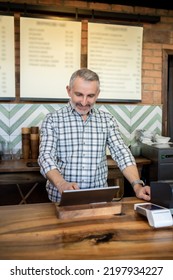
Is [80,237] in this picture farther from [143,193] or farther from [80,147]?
[80,147]

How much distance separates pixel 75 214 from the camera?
1.39m

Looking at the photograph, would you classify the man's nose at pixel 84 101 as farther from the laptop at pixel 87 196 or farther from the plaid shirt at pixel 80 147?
the laptop at pixel 87 196

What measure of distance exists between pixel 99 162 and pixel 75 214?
0.70 meters

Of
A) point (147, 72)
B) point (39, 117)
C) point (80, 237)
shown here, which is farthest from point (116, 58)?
point (80, 237)

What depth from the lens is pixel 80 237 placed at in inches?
46.2

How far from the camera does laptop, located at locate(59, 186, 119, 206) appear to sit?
1333 millimetres

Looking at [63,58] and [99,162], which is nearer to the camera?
[99,162]

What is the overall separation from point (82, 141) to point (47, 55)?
5.86ft

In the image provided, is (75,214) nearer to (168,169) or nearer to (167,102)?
(168,169)

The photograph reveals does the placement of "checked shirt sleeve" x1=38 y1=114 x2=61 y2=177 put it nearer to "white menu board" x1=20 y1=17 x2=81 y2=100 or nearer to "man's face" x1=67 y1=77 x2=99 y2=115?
"man's face" x1=67 y1=77 x2=99 y2=115

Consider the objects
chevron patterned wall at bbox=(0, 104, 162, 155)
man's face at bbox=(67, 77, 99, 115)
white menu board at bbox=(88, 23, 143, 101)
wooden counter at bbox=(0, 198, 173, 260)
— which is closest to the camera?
wooden counter at bbox=(0, 198, 173, 260)

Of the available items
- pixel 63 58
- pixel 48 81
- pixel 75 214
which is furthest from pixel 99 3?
pixel 75 214

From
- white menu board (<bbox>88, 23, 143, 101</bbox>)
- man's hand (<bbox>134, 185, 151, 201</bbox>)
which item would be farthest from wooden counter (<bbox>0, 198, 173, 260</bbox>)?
white menu board (<bbox>88, 23, 143, 101</bbox>)

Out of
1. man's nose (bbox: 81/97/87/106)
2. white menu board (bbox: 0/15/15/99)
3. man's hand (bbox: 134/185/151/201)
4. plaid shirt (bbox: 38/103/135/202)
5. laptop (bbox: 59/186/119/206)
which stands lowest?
man's hand (bbox: 134/185/151/201)
